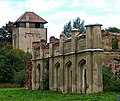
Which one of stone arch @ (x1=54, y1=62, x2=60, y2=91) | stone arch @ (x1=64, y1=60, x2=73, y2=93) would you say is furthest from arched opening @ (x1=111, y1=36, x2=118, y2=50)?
stone arch @ (x1=54, y1=62, x2=60, y2=91)

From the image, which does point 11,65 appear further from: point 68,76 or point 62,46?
point 68,76

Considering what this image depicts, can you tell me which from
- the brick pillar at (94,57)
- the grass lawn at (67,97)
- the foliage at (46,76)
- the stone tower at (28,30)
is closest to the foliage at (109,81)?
the brick pillar at (94,57)

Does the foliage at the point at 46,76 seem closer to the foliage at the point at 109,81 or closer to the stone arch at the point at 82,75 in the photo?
the stone arch at the point at 82,75

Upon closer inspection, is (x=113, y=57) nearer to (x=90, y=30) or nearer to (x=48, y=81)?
(x=90, y=30)

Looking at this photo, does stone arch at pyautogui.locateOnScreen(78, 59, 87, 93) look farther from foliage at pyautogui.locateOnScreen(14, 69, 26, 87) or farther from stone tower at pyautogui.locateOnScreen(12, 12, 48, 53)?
stone tower at pyautogui.locateOnScreen(12, 12, 48, 53)

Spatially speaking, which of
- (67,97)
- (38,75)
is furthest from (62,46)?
(67,97)

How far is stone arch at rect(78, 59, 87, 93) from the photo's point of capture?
30.7 metres

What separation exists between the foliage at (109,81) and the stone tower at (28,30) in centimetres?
5862

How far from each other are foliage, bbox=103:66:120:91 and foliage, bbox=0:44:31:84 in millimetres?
37772

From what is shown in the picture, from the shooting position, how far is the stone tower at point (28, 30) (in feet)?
291

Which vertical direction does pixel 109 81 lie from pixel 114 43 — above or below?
below

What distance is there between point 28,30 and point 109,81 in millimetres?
60488

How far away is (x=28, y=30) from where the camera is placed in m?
88.6

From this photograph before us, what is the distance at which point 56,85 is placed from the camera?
3784 cm
